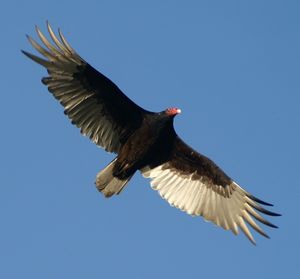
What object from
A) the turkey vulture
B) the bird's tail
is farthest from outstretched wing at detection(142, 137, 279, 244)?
the bird's tail

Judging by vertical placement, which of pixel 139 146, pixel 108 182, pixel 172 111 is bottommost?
pixel 108 182

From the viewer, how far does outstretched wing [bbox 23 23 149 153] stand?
1263 centimetres

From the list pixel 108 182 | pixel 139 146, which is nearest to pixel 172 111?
pixel 139 146

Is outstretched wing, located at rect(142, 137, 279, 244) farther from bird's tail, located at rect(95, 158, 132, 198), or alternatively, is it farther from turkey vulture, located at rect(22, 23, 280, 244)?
bird's tail, located at rect(95, 158, 132, 198)

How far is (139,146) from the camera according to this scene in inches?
520

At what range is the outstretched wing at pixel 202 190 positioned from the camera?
13836mm

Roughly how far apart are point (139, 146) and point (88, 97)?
1086 mm

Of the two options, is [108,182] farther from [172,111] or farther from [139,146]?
[172,111]

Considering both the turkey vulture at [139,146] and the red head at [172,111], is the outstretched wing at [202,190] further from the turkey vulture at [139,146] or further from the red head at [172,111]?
the red head at [172,111]

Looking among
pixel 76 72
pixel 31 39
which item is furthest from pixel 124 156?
pixel 31 39

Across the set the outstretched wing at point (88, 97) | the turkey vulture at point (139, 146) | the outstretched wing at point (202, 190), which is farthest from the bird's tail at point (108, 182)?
the outstretched wing at point (202, 190)

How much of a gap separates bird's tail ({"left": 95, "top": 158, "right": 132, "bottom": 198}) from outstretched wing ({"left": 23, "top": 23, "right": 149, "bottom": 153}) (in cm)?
36

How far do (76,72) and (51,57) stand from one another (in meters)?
0.51

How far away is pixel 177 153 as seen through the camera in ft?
46.6
